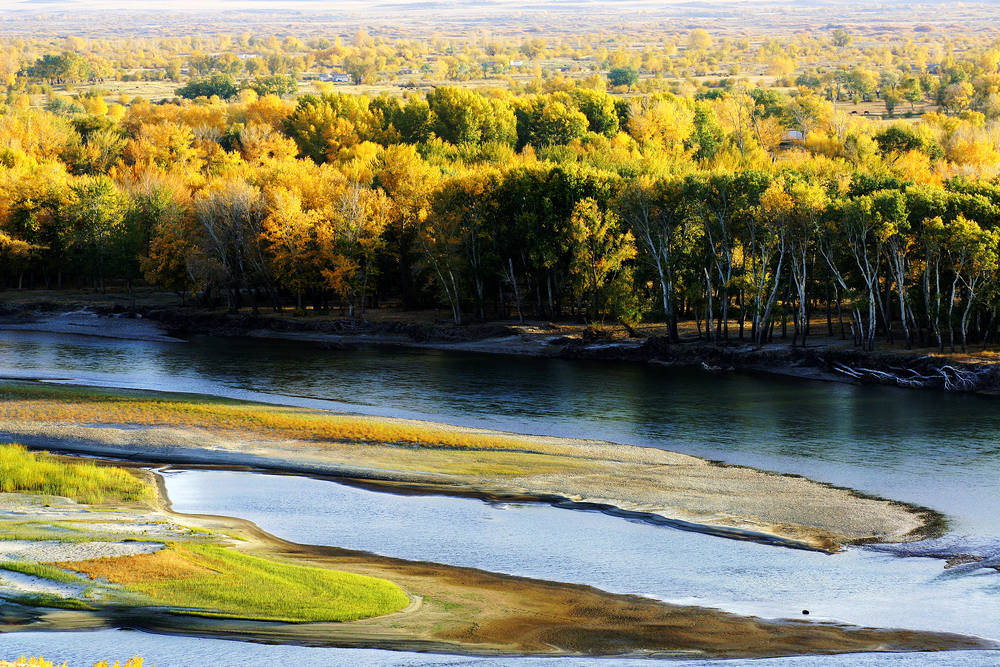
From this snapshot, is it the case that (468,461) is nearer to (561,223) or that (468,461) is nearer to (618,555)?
(618,555)

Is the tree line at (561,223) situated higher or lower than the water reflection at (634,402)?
higher

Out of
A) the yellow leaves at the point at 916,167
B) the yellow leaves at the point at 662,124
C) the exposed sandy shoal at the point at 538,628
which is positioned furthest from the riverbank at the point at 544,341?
the yellow leaves at the point at 662,124

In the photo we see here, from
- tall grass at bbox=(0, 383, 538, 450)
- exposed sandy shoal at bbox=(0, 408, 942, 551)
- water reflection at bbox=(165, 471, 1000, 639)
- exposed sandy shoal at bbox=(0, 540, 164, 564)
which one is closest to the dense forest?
exposed sandy shoal at bbox=(0, 408, 942, 551)

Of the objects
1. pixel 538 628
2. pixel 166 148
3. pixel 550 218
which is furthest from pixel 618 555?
pixel 166 148

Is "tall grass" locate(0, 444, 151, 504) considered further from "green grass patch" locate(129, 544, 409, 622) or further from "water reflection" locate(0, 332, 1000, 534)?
"water reflection" locate(0, 332, 1000, 534)

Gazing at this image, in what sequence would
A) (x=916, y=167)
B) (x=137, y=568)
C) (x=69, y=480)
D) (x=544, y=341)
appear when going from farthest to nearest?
(x=916, y=167) → (x=544, y=341) → (x=69, y=480) → (x=137, y=568)

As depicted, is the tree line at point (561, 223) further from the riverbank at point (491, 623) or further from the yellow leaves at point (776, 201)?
the riverbank at point (491, 623)

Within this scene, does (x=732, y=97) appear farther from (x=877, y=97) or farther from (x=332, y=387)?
(x=332, y=387)
